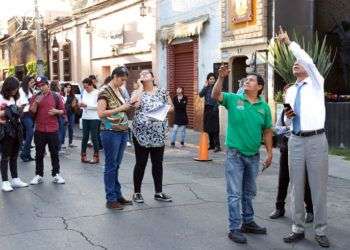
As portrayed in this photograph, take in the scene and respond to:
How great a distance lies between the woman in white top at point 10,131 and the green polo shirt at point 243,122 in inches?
150

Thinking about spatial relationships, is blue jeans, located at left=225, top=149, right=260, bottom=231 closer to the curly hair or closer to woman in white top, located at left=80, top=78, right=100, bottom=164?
the curly hair

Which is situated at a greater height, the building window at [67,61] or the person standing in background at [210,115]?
the building window at [67,61]

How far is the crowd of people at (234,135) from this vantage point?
5.38m

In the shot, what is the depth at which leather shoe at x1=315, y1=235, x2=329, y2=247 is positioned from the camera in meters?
5.36

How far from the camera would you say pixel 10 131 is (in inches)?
317

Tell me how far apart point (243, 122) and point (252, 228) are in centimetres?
114

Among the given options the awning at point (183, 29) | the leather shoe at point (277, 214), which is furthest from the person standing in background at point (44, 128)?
the awning at point (183, 29)

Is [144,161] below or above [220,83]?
below

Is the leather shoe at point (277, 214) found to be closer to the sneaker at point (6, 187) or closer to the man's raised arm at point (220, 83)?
the man's raised arm at point (220, 83)

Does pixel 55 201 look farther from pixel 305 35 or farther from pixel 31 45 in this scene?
pixel 31 45

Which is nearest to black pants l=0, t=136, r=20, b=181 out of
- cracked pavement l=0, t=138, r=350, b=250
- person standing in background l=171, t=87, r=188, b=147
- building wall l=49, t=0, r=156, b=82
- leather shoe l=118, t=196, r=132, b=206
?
cracked pavement l=0, t=138, r=350, b=250

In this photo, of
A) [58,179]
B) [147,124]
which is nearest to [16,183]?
[58,179]

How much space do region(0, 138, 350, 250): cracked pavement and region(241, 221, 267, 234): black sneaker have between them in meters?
0.08

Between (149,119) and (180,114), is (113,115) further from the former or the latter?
(180,114)
